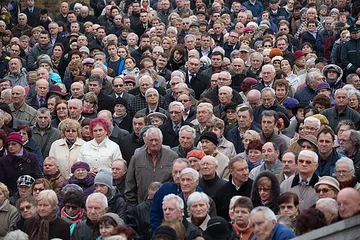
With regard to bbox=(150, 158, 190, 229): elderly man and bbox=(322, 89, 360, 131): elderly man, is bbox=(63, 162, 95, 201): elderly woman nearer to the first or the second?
bbox=(150, 158, 190, 229): elderly man

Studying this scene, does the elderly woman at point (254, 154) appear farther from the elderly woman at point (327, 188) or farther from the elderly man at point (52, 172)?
the elderly man at point (52, 172)

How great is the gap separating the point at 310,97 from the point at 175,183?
5769mm

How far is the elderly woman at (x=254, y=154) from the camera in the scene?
16031mm

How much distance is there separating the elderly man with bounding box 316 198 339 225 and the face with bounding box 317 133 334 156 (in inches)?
97.5

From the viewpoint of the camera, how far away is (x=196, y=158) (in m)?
15.7

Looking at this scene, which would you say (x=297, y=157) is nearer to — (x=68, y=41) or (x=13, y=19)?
(x=68, y=41)

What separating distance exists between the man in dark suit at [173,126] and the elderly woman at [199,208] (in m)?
4.14

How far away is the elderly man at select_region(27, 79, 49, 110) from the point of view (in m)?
20.7

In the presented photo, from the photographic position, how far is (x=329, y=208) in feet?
42.5

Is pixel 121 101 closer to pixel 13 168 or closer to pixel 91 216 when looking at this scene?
pixel 13 168

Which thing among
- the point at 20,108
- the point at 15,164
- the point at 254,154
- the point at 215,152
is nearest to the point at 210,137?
the point at 215,152

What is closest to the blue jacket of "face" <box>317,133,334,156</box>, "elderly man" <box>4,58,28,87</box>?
"face" <box>317,133,334,156</box>

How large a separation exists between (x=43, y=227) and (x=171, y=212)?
1776mm

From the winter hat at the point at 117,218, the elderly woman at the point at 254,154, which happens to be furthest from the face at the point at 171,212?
the elderly woman at the point at 254,154
